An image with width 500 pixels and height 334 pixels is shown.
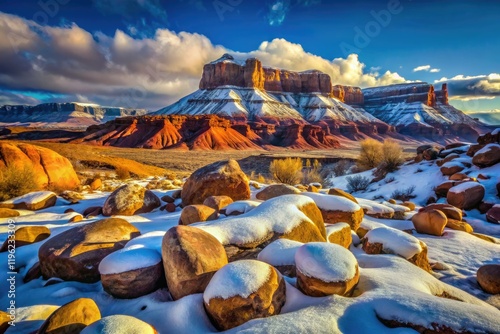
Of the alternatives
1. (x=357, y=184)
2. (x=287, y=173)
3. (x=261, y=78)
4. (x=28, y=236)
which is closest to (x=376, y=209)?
(x=287, y=173)

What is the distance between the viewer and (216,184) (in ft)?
22.2

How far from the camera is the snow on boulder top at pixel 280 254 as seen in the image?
3.05m

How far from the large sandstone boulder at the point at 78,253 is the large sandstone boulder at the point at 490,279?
5066mm

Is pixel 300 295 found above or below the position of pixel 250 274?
below

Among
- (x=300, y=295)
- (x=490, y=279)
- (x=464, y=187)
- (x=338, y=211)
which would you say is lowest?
(x=490, y=279)

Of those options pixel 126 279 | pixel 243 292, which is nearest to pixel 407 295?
pixel 243 292

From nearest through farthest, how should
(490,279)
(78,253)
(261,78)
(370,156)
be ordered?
1. (78,253)
2. (490,279)
3. (370,156)
4. (261,78)

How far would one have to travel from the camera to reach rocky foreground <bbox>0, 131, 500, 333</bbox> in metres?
2.17

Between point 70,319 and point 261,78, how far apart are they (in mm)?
113991

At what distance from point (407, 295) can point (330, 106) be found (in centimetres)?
10892

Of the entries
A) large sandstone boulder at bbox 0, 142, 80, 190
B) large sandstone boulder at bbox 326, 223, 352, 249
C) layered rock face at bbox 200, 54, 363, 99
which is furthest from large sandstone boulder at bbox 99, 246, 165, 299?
layered rock face at bbox 200, 54, 363, 99

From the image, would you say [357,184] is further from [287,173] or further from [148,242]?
[148,242]

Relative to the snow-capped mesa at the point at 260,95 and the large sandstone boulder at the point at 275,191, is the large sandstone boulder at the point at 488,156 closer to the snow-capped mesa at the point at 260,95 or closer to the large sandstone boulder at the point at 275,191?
the large sandstone boulder at the point at 275,191

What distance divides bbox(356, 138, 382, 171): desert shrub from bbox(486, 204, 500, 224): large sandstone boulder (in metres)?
9.82
